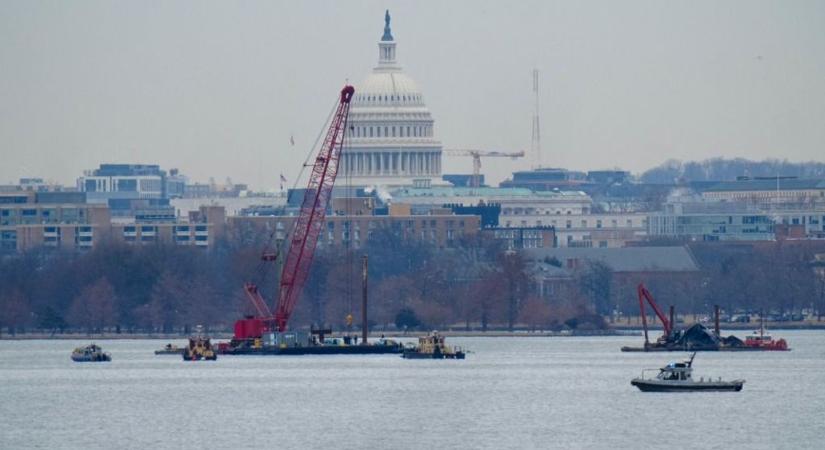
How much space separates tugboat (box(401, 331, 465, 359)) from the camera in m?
142

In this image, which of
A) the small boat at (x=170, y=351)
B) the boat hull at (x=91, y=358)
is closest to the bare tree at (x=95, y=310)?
the small boat at (x=170, y=351)

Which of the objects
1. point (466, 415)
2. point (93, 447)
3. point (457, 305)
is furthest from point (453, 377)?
point (457, 305)

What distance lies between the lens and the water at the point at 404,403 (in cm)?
9869

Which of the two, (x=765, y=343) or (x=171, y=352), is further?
(x=171, y=352)

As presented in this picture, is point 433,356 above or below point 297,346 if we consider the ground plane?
below

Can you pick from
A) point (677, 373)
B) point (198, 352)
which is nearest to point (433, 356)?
point (198, 352)

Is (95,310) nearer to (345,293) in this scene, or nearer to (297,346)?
(345,293)

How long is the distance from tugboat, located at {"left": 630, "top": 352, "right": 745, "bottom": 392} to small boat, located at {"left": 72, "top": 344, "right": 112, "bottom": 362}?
3062 cm

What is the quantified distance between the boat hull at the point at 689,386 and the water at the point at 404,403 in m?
0.40

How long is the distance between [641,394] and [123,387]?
17957mm

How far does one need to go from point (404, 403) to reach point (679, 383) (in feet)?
28.3

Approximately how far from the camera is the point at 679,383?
375ft

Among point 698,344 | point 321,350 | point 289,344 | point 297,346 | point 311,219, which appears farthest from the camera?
point 311,219

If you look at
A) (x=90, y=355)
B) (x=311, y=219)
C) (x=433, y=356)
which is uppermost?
(x=311, y=219)
